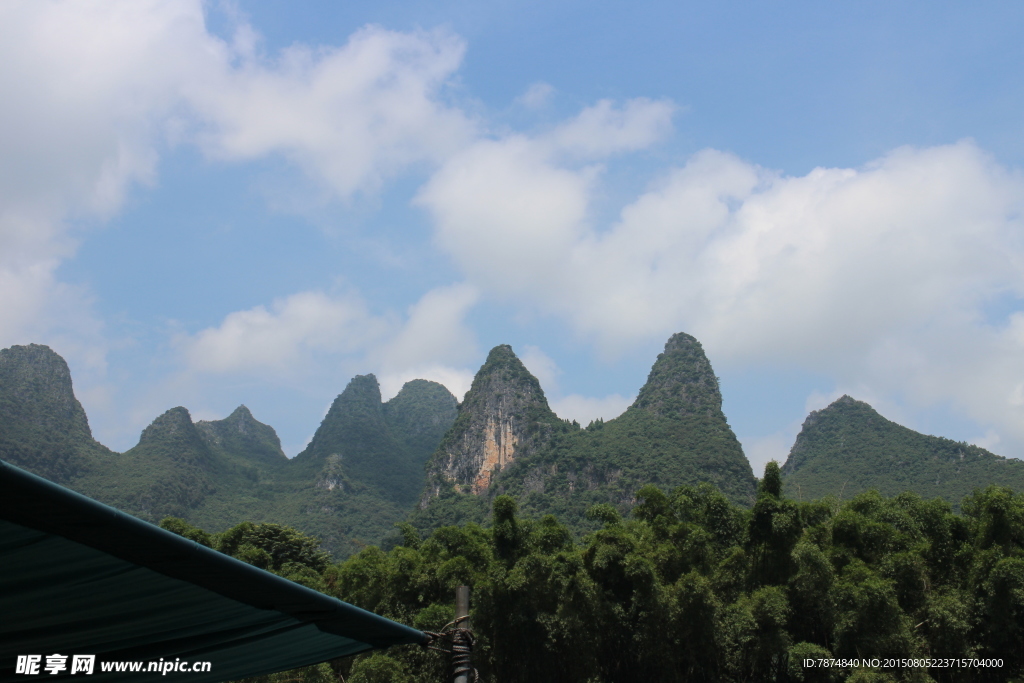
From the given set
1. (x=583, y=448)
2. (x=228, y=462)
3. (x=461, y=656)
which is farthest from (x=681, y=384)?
(x=461, y=656)

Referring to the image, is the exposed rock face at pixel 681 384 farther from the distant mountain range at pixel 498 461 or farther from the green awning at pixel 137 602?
the green awning at pixel 137 602

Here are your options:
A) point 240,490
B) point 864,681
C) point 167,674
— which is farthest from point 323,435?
point 167,674

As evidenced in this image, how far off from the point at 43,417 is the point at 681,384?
47.7m

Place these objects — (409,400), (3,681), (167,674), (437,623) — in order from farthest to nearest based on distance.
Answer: (409,400)
(437,623)
(167,674)
(3,681)

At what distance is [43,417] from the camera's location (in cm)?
5119

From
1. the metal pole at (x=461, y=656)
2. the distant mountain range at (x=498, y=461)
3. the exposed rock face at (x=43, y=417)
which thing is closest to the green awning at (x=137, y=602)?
the metal pole at (x=461, y=656)

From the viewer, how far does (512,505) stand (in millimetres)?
10438

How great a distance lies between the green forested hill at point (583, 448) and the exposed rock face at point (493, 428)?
3.4 inches

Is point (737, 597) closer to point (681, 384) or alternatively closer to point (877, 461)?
point (877, 461)

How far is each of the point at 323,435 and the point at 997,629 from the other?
7096cm

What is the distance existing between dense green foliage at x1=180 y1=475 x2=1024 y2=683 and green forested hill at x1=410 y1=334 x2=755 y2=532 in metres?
32.3

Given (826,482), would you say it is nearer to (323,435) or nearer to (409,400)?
(323,435)

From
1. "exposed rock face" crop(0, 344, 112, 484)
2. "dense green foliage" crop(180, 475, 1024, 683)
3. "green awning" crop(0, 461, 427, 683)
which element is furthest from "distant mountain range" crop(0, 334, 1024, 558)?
"green awning" crop(0, 461, 427, 683)

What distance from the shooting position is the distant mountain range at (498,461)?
44.8m
